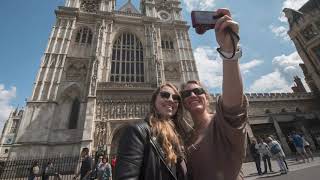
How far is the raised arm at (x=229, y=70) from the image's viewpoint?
945mm

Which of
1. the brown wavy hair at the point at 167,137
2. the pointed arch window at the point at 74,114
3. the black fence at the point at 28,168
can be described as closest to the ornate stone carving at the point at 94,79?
the pointed arch window at the point at 74,114

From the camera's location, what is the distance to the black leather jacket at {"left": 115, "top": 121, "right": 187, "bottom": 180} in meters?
0.93

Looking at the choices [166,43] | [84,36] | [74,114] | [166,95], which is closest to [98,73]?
[74,114]

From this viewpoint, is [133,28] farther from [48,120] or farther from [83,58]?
[48,120]

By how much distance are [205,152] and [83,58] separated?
20106 millimetres

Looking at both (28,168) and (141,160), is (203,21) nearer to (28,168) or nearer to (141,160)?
(141,160)

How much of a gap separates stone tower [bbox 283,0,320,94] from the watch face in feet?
57.7

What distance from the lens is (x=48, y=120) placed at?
14.8 m

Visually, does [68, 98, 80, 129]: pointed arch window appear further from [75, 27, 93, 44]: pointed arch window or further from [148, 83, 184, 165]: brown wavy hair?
[148, 83, 184, 165]: brown wavy hair

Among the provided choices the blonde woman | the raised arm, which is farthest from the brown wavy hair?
the raised arm

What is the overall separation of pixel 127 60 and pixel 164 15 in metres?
10.2

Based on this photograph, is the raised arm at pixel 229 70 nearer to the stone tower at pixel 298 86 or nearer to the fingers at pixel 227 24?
the fingers at pixel 227 24

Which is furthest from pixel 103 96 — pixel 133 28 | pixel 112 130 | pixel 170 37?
pixel 170 37

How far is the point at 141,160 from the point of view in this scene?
3.29 ft
